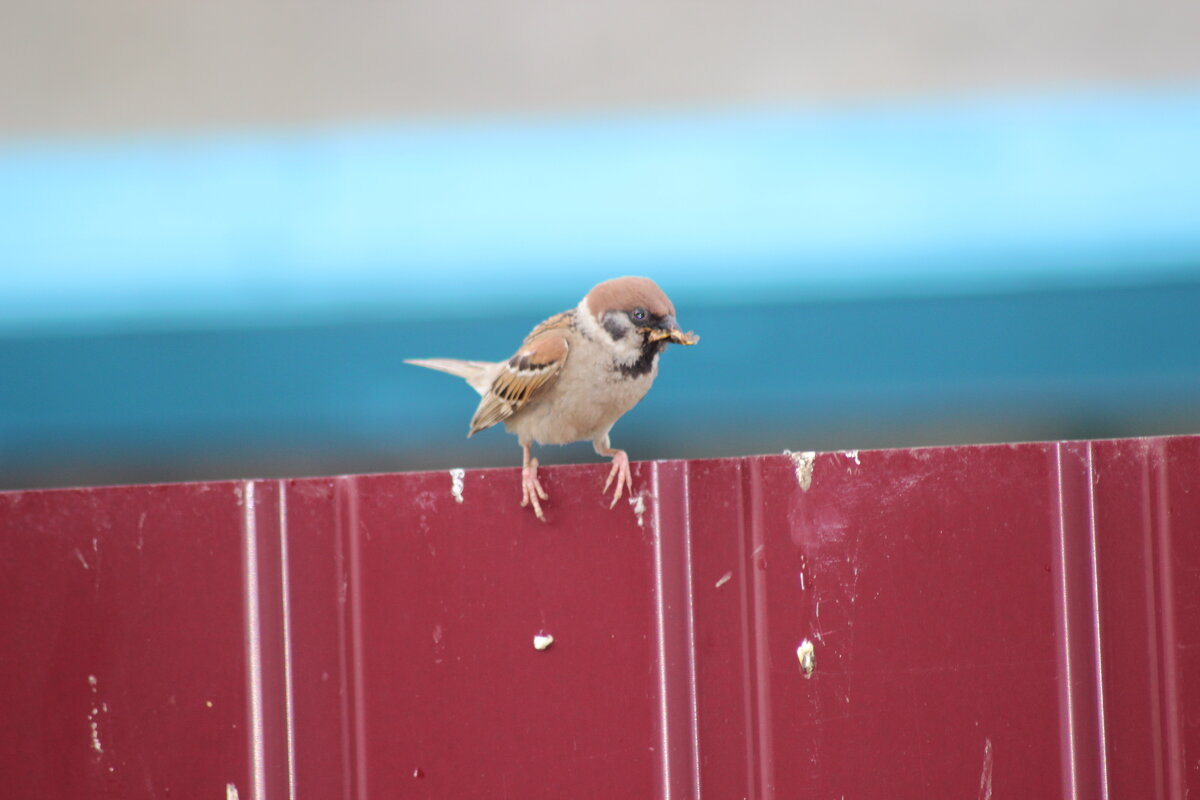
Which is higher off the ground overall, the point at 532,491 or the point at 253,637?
the point at 532,491

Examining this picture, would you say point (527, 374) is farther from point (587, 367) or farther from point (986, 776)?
point (986, 776)

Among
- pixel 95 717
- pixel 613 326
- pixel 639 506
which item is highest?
pixel 613 326

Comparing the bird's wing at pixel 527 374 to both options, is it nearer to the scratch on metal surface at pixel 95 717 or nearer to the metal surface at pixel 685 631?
the metal surface at pixel 685 631

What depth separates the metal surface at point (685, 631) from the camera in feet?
6.75

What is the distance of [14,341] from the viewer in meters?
5.11

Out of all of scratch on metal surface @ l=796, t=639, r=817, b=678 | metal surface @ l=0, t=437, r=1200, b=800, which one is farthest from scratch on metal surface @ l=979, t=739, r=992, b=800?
scratch on metal surface @ l=796, t=639, r=817, b=678

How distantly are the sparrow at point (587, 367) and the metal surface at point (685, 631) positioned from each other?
1.03 metres

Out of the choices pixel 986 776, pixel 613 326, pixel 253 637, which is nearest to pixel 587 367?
pixel 613 326

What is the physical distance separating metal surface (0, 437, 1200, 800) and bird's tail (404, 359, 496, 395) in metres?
1.72

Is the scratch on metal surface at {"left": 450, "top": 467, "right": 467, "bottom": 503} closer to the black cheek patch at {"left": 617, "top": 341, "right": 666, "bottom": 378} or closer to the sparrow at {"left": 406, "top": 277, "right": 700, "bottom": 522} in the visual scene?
the sparrow at {"left": 406, "top": 277, "right": 700, "bottom": 522}

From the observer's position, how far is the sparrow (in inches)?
123

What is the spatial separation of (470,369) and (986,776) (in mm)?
2470

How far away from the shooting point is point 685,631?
82.0 inches

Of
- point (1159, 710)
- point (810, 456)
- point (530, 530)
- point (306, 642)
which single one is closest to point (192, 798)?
point (306, 642)
